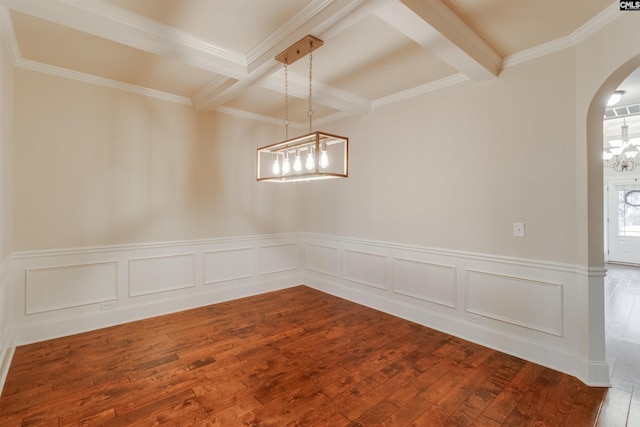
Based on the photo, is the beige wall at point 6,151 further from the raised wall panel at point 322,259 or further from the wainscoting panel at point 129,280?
the raised wall panel at point 322,259

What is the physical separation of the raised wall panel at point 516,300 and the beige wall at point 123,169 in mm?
3174

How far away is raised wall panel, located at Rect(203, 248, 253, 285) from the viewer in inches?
167

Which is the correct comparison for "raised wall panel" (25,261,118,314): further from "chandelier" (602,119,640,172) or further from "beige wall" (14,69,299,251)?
"chandelier" (602,119,640,172)

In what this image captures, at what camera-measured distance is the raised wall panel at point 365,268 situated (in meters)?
4.04

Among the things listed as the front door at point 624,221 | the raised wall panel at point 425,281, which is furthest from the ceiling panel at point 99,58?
the front door at point 624,221

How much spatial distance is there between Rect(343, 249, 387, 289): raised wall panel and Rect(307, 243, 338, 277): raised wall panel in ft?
0.79

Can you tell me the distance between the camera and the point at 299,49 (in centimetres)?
239

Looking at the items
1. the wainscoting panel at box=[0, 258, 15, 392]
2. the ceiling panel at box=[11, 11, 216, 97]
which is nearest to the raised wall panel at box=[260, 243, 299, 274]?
the ceiling panel at box=[11, 11, 216, 97]

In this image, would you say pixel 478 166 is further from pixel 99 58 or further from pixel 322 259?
pixel 99 58

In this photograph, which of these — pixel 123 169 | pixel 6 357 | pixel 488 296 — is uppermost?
pixel 123 169

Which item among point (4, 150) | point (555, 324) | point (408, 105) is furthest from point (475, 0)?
point (4, 150)

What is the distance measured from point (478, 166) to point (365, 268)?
2.01m

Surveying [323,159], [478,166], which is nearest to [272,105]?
[323,159]

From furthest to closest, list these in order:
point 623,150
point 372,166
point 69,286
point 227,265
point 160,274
→ point 623,150, point 227,265, point 372,166, point 160,274, point 69,286
